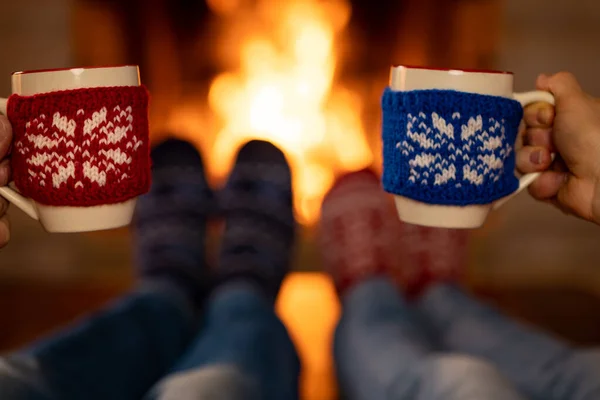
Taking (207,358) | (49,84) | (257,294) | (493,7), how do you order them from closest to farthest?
(49,84) < (207,358) < (257,294) < (493,7)

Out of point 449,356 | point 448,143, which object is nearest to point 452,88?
point 448,143

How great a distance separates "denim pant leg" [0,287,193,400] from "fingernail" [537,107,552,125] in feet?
1.56

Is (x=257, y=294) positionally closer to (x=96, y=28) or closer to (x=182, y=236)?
(x=182, y=236)

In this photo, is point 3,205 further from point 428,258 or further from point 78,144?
point 428,258

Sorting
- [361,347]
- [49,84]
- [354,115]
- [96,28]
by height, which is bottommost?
[361,347]

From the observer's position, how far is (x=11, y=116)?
436 millimetres

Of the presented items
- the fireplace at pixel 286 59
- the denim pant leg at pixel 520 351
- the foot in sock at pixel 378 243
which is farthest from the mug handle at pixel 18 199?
the fireplace at pixel 286 59

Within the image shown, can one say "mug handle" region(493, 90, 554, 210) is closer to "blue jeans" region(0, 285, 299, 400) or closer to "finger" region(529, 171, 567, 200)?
"finger" region(529, 171, 567, 200)

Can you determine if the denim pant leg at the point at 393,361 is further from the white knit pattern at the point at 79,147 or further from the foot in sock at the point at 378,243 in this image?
the white knit pattern at the point at 79,147

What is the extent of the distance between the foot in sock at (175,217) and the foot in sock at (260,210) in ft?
0.17

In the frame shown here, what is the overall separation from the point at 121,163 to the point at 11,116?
82 millimetres

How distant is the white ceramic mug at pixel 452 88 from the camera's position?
452 millimetres

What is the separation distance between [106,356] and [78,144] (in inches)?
11.3

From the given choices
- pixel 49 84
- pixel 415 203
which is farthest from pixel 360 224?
pixel 49 84
